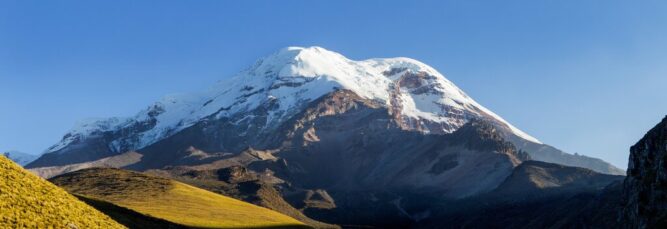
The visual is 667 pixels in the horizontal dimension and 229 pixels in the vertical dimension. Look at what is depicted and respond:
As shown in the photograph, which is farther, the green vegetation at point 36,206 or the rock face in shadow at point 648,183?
the rock face in shadow at point 648,183

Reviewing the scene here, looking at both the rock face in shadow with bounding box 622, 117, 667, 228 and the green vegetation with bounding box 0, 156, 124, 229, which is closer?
the green vegetation with bounding box 0, 156, 124, 229

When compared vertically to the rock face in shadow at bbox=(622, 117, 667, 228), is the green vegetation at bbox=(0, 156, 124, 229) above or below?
below

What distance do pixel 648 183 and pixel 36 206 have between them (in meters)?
47.0

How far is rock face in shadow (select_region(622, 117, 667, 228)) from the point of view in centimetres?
5559

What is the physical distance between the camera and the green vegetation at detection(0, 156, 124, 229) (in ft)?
150

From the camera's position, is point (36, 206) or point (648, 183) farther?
point (648, 183)

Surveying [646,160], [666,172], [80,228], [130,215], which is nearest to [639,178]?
[646,160]

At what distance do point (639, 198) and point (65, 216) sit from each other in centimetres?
4505

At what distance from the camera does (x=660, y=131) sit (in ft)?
194

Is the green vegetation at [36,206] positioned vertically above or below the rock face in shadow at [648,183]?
below

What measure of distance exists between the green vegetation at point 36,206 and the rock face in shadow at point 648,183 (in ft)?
137

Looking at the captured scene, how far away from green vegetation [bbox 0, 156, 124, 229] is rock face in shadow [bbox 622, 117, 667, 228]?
4173 centimetres

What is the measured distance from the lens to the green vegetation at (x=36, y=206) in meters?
45.8

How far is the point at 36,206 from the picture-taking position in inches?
1905
